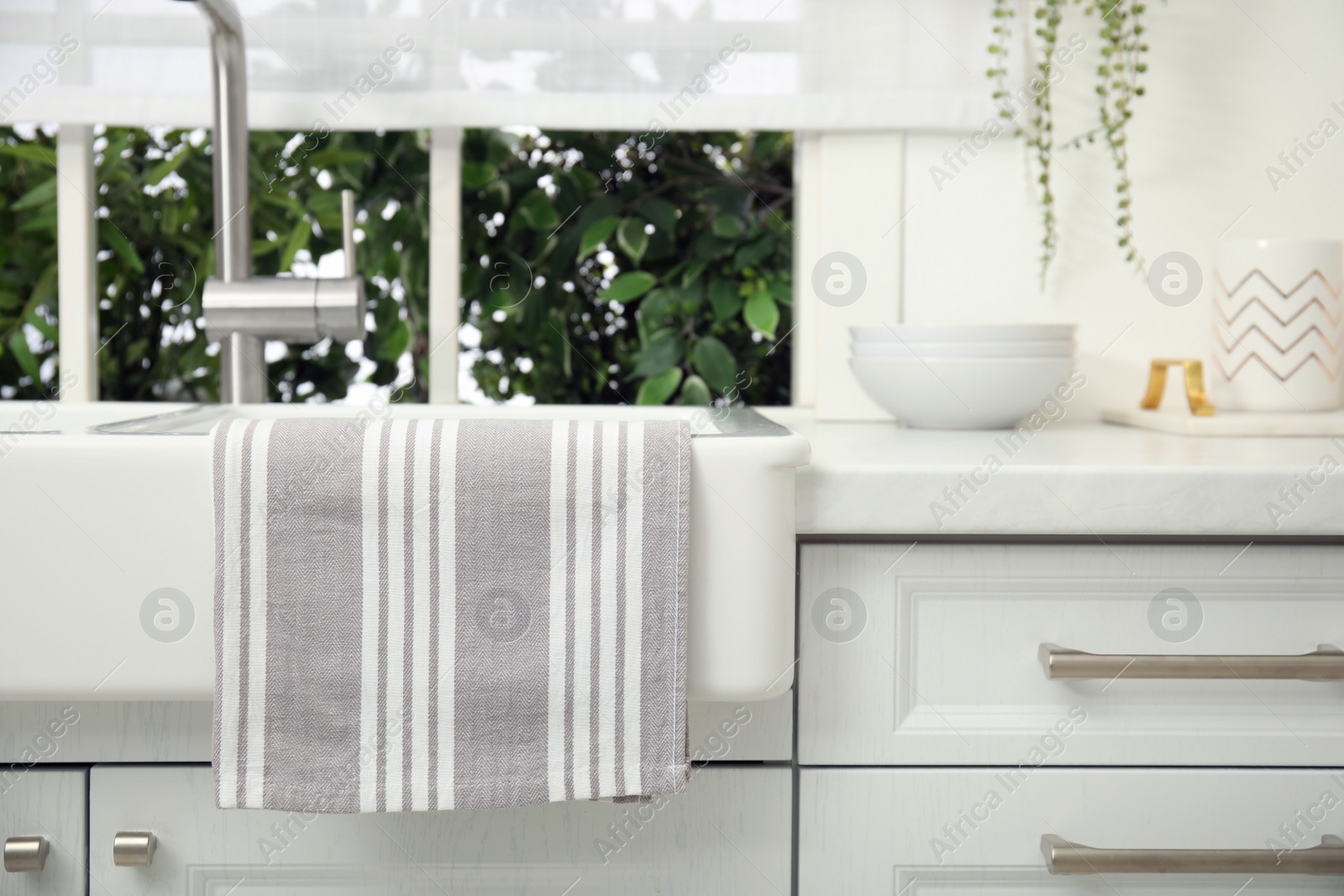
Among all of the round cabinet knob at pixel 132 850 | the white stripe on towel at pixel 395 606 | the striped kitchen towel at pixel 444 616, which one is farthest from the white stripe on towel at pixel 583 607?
the round cabinet knob at pixel 132 850

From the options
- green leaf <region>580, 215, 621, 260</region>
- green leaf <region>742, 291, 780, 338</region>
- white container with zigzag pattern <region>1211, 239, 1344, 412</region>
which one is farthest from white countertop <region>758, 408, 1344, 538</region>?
green leaf <region>580, 215, 621, 260</region>

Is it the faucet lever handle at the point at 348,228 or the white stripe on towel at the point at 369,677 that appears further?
the faucet lever handle at the point at 348,228

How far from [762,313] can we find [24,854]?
1030 millimetres

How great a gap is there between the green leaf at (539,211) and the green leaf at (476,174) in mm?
72

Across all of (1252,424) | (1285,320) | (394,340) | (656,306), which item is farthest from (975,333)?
(394,340)

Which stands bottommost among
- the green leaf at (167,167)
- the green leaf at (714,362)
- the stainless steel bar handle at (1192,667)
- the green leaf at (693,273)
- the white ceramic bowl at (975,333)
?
the stainless steel bar handle at (1192,667)

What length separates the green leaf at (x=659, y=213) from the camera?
58.7 inches

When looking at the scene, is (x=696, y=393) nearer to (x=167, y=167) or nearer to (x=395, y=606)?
(x=167, y=167)

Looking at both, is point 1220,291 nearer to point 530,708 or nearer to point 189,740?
point 530,708

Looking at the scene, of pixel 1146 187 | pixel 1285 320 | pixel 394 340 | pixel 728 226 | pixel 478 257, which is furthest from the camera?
pixel 478 257

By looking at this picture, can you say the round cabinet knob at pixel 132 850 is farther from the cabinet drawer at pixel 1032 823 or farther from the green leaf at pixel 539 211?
the green leaf at pixel 539 211

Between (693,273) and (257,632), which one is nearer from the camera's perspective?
(257,632)

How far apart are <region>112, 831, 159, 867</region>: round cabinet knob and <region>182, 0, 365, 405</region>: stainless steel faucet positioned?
506 millimetres

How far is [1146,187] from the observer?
1.25 m
